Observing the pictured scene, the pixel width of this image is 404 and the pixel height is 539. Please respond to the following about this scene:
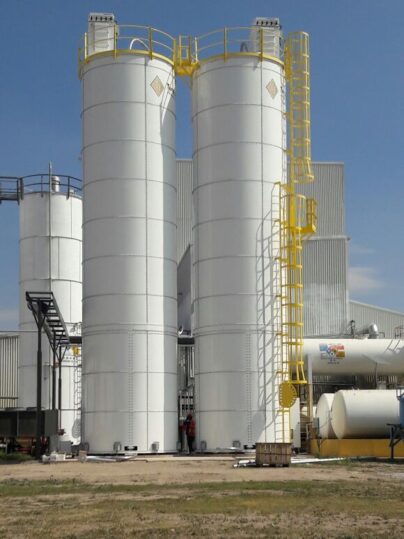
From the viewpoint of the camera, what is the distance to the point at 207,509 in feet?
57.8

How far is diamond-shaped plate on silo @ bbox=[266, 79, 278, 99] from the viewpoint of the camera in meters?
37.9

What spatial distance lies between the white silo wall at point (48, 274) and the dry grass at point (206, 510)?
84.4 feet

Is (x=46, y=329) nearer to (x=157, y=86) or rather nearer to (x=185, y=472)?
(x=157, y=86)

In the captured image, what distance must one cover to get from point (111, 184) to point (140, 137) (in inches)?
87.2

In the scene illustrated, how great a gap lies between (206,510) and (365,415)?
59.9 ft

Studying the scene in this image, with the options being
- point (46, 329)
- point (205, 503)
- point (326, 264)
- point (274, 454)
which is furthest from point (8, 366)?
point (205, 503)

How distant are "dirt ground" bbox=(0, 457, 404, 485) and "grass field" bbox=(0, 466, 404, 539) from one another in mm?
1461

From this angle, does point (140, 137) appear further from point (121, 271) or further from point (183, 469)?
point (183, 469)

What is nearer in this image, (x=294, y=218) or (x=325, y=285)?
(x=294, y=218)

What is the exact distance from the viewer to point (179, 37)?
39219 mm

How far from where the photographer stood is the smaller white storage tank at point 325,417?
1411 inches

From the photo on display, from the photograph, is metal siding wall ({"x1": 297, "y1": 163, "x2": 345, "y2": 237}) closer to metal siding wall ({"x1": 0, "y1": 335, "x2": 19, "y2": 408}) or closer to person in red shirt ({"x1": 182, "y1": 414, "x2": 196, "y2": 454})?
person in red shirt ({"x1": 182, "y1": 414, "x2": 196, "y2": 454})

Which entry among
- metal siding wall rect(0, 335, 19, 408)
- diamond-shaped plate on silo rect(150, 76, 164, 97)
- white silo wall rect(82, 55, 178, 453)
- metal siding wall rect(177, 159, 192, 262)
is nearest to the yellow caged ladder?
white silo wall rect(82, 55, 178, 453)

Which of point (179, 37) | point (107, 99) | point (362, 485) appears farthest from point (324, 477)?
point (179, 37)
